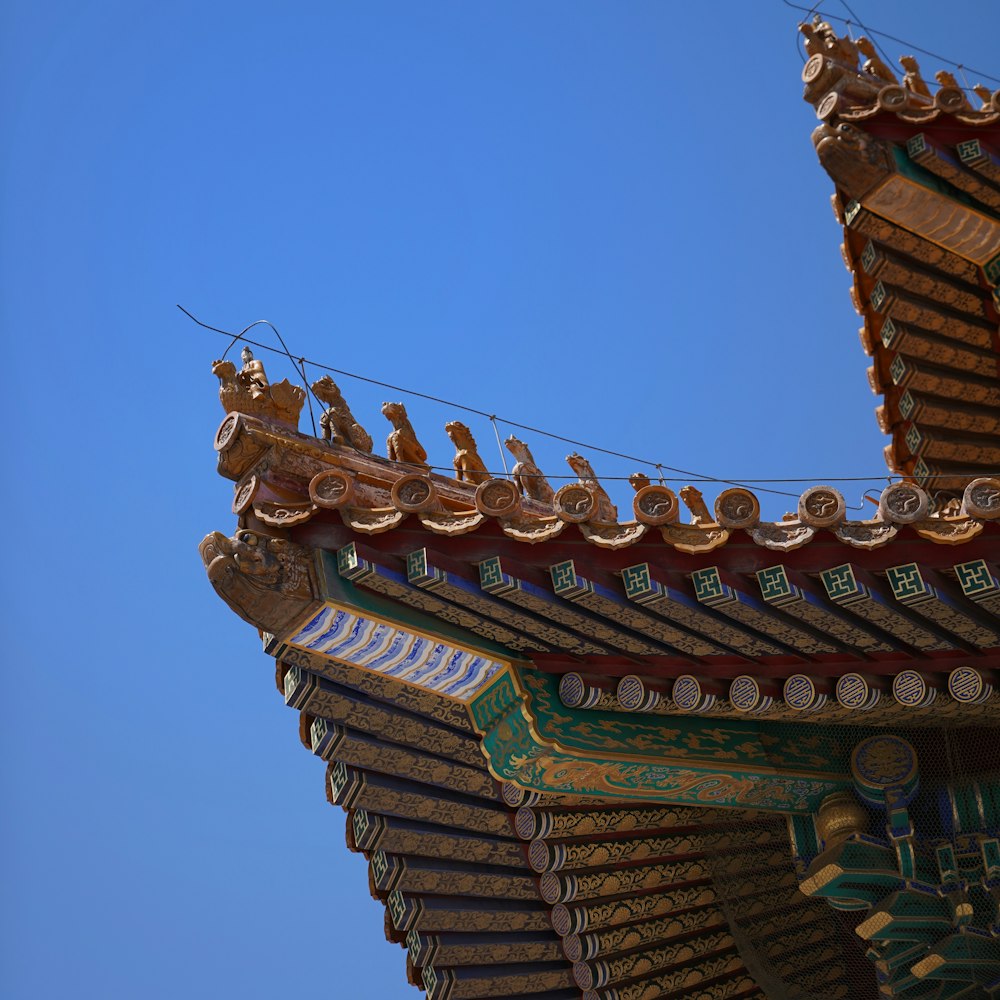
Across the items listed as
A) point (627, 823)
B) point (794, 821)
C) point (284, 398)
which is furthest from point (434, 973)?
point (284, 398)

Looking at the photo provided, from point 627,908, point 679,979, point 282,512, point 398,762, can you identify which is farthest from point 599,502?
point 679,979

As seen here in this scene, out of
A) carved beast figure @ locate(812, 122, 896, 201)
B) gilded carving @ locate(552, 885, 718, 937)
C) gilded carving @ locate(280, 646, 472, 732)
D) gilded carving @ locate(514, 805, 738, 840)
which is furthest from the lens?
carved beast figure @ locate(812, 122, 896, 201)

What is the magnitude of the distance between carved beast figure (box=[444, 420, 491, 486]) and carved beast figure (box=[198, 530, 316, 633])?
105cm

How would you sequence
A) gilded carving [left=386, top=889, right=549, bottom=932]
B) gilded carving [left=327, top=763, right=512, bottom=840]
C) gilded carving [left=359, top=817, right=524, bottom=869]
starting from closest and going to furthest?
gilded carving [left=327, top=763, right=512, bottom=840] < gilded carving [left=359, top=817, right=524, bottom=869] < gilded carving [left=386, top=889, right=549, bottom=932]

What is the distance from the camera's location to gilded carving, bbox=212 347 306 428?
6.09m

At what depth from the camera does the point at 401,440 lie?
6.66 m

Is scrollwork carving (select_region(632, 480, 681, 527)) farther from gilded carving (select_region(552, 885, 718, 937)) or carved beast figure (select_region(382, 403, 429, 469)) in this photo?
gilded carving (select_region(552, 885, 718, 937))

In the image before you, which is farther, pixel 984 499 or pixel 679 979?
pixel 679 979

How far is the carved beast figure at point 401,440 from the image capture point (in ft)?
21.8

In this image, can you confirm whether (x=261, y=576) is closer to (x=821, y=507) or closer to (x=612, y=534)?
(x=612, y=534)

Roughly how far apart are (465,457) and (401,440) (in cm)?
30

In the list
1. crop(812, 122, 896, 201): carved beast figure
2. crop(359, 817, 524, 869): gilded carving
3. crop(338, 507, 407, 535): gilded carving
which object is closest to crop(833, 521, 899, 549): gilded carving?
crop(338, 507, 407, 535): gilded carving

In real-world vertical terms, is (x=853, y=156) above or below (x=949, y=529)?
above

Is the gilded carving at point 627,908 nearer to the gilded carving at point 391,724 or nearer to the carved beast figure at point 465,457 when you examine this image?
the gilded carving at point 391,724
